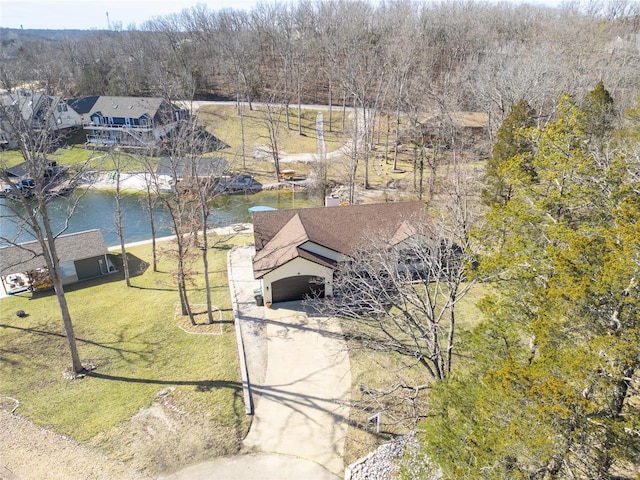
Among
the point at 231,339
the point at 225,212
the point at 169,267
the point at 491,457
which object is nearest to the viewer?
the point at 491,457

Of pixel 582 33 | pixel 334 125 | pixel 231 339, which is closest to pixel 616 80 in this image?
pixel 582 33

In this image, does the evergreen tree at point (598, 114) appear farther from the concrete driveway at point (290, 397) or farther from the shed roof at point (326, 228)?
the concrete driveway at point (290, 397)

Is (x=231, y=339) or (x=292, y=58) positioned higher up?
(x=292, y=58)

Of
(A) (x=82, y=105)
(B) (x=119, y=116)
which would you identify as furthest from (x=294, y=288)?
(A) (x=82, y=105)

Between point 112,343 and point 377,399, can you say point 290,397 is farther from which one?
point 112,343

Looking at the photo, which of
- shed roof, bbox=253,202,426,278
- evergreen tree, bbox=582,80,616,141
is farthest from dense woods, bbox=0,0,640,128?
shed roof, bbox=253,202,426,278

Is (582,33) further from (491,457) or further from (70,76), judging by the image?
(70,76)
